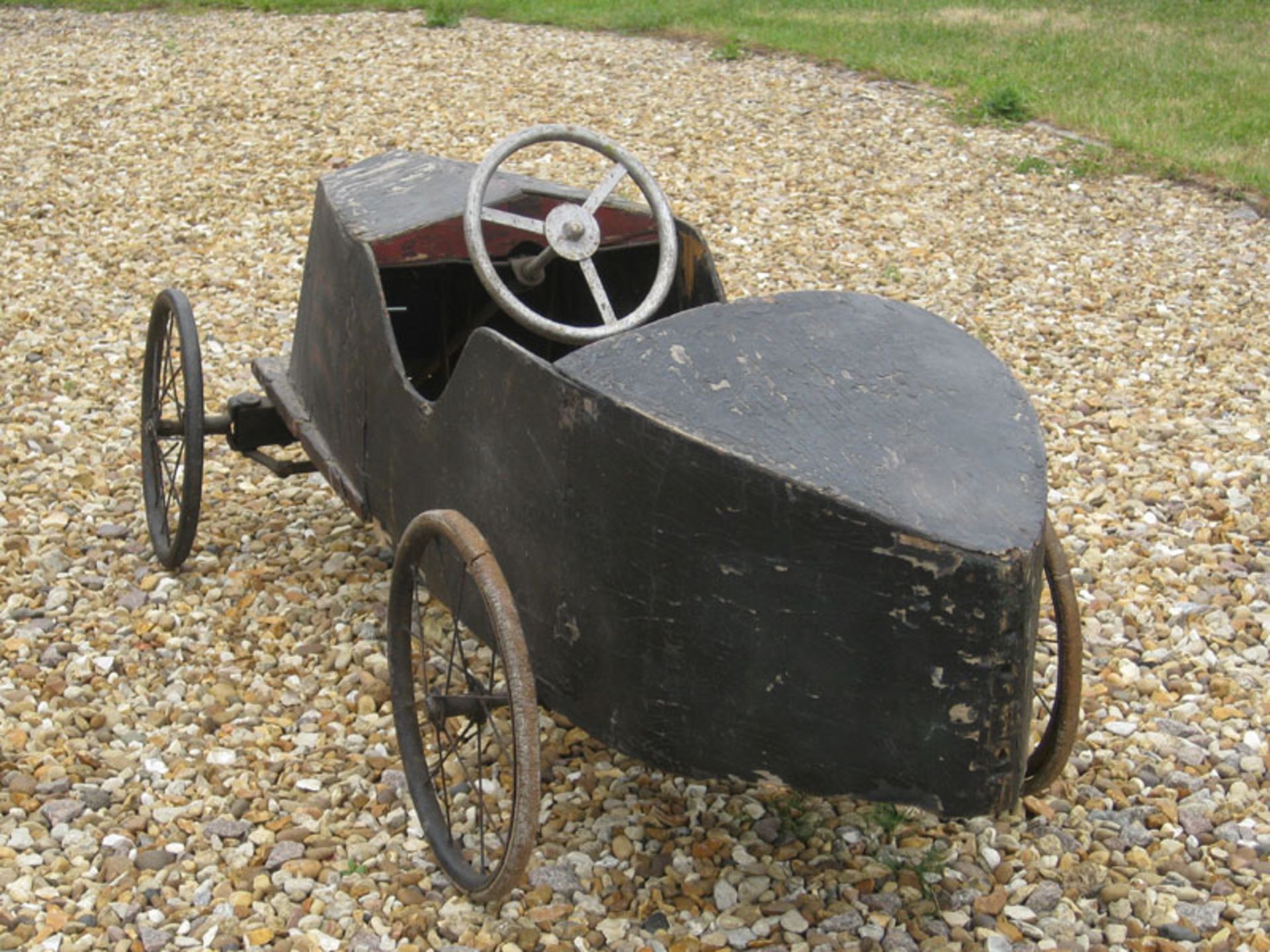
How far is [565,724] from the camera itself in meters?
3.49

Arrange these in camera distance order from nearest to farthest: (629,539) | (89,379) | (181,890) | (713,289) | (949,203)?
(629,539) → (181,890) → (713,289) → (89,379) → (949,203)

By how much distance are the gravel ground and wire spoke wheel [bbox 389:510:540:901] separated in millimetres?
114

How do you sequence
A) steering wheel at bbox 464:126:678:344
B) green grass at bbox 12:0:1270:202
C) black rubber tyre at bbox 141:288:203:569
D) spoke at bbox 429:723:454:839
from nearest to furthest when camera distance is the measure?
spoke at bbox 429:723:454:839 < steering wheel at bbox 464:126:678:344 < black rubber tyre at bbox 141:288:203:569 < green grass at bbox 12:0:1270:202

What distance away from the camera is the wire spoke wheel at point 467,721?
2.59 metres

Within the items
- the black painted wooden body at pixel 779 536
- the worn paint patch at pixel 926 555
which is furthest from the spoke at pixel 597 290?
the worn paint patch at pixel 926 555

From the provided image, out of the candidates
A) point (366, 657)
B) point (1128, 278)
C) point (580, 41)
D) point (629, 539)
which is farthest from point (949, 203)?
point (629, 539)

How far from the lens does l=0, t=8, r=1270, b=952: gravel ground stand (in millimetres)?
2963

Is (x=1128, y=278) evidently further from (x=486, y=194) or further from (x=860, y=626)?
(x=860, y=626)

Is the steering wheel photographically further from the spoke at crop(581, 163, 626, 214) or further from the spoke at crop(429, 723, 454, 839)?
the spoke at crop(429, 723, 454, 839)

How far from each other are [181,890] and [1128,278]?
193 inches

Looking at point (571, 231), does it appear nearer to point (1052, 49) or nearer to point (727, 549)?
point (727, 549)

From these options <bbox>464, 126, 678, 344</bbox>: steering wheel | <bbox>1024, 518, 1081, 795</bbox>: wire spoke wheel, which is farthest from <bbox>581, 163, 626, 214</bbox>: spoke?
<bbox>1024, 518, 1081, 795</bbox>: wire spoke wheel

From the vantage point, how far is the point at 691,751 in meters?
2.57

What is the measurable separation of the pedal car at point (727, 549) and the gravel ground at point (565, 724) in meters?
0.27
